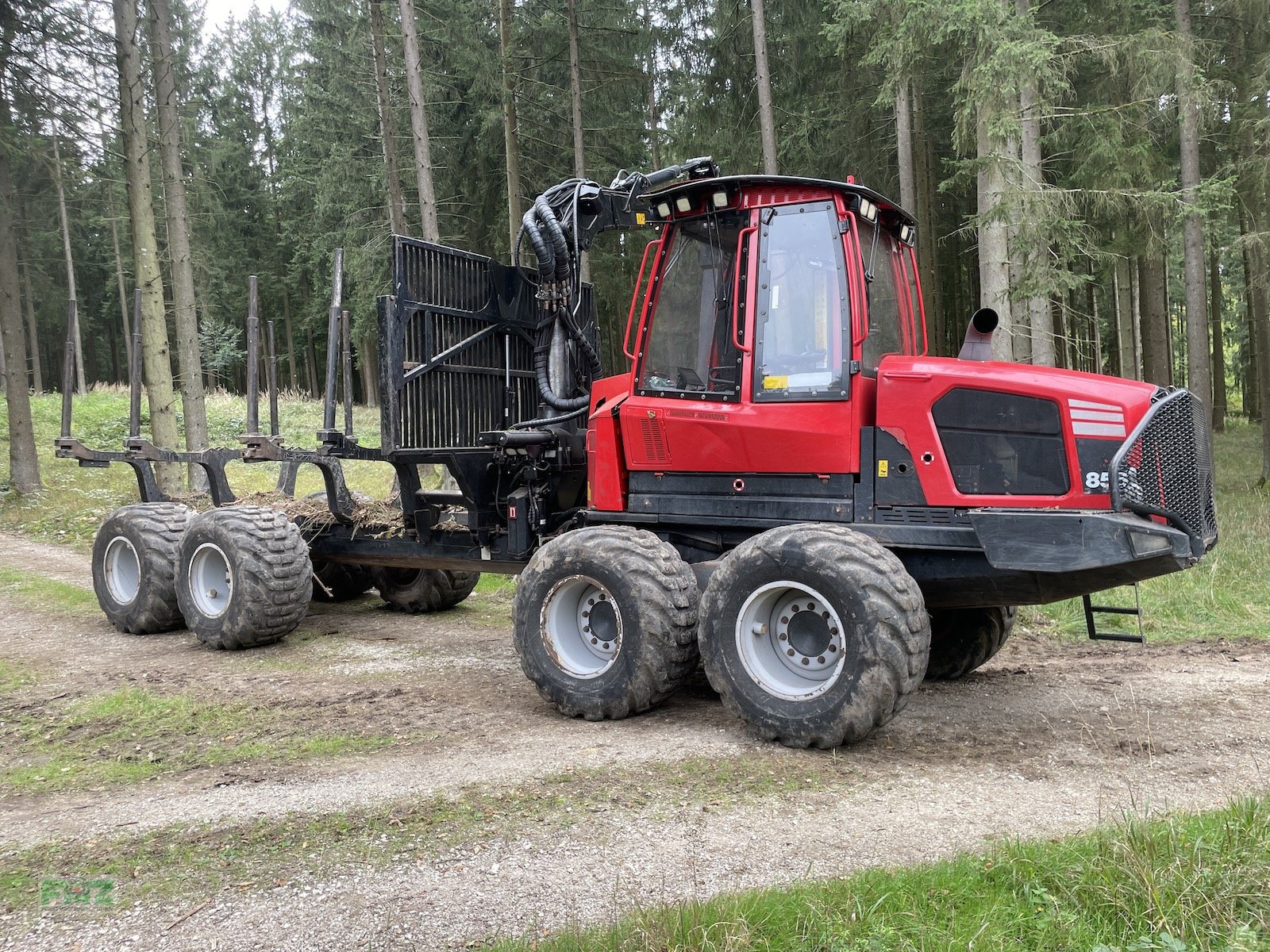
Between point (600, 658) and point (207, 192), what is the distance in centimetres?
2403

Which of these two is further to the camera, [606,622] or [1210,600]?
[1210,600]

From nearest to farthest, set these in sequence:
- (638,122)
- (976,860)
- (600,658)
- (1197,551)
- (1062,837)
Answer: (976,860)
(1062,837)
(1197,551)
(600,658)
(638,122)

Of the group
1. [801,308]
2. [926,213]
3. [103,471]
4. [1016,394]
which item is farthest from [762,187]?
[103,471]

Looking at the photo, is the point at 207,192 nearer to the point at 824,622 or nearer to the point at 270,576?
the point at 270,576

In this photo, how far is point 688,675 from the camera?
5.93 m

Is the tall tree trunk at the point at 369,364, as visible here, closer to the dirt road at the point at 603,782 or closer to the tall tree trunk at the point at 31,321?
the tall tree trunk at the point at 31,321

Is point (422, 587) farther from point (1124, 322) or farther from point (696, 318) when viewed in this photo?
point (1124, 322)

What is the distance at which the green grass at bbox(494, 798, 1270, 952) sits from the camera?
301 cm

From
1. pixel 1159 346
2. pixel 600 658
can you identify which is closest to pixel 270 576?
pixel 600 658

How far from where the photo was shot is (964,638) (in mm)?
6762

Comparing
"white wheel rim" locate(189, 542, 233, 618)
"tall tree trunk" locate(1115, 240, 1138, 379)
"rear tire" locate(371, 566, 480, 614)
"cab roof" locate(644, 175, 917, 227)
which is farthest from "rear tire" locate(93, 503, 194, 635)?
"tall tree trunk" locate(1115, 240, 1138, 379)

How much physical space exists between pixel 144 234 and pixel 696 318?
1128 centimetres

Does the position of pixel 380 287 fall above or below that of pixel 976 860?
above

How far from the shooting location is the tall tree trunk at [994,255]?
11.9 meters
